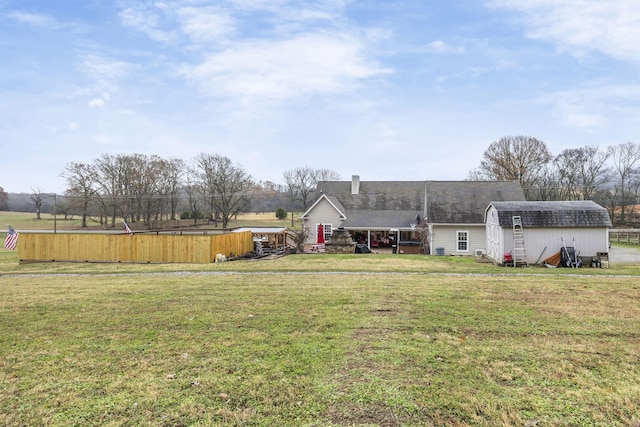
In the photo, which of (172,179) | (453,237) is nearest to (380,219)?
(453,237)

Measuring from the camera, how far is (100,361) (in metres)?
5.89

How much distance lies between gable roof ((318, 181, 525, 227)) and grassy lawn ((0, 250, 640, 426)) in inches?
787

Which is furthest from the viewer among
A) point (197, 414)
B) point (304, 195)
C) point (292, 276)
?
point (304, 195)

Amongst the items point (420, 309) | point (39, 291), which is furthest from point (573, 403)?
point (39, 291)

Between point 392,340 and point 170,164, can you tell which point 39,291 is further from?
point 170,164

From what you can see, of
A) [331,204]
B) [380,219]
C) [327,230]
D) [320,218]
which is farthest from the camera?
[320,218]

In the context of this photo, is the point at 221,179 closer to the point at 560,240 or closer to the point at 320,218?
the point at 320,218

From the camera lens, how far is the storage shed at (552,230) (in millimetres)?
21391

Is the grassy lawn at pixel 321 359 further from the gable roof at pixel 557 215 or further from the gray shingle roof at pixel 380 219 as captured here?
the gray shingle roof at pixel 380 219

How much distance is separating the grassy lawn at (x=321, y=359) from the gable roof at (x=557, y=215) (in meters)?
11.2

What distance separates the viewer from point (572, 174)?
56125 millimetres

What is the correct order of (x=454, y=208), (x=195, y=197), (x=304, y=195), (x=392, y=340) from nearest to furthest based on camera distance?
(x=392, y=340) → (x=454, y=208) → (x=195, y=197) → (x=304, y=195)

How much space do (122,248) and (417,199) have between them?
25524mm

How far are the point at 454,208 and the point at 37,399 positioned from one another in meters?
30.0
